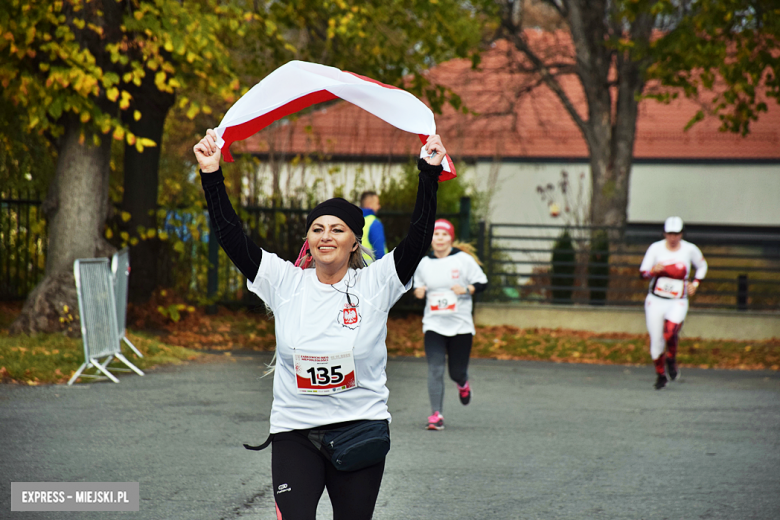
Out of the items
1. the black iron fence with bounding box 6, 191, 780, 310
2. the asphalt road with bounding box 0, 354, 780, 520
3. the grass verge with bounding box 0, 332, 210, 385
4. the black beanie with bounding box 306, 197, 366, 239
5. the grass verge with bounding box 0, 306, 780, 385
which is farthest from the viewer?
the black iron fence with bounding box 6, 191, 780, 310

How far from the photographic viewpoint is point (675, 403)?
963 cm

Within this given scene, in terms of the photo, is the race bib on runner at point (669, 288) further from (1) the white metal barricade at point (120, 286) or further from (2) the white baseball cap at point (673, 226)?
(1) the white metal barricade at point (120, 286)

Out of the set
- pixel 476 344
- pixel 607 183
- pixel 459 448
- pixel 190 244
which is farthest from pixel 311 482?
pixel 607 183

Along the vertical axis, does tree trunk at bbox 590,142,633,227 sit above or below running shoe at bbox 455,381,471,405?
→ above

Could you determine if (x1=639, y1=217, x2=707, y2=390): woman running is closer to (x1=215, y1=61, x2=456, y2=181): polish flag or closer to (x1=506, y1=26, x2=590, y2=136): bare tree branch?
(x1=215, y1=61, x2=456, y2=181): polish flag

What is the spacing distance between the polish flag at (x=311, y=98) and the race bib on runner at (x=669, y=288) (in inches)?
305

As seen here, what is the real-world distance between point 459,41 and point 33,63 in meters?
6.77

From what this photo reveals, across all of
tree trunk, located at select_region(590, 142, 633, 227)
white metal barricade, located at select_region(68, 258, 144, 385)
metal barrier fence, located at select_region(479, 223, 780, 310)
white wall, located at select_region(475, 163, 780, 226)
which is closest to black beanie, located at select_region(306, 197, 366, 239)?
white metal barricade, located at select_region(68, 258, 144, 385)

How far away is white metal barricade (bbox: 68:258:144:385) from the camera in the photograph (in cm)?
923

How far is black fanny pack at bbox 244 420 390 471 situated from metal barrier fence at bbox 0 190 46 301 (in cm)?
1307

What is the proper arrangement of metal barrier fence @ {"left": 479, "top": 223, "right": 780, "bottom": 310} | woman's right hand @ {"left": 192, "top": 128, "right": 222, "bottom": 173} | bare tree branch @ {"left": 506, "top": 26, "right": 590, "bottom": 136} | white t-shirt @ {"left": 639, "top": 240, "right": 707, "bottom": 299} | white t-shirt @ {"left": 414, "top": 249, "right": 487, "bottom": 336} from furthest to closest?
bare tree branch @ {"left": 506, "top": 26, "right": 590, "bottom": 136}, metal barrier fence @ {"left": 479, "top": 223, "right": 780, "bottom": 310}, white t-shirt @ {"left": 639, "top": 240, "right": 707, "bottom": 299}, white t-shirt @ {"left": 414, "top": 249, "right": 487, "bottom": 336}, woman's right hand @ {"left": 192, "top": 128, "right": 222, "bottom": 173}

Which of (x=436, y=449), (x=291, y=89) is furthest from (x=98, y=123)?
(x=291, y=89)

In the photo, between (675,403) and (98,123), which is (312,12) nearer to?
(98,123)

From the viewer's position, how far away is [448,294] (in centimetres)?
819
